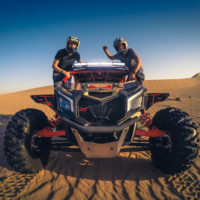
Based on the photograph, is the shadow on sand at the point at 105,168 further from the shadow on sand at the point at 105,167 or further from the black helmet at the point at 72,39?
the black helmet at the point at 72,39

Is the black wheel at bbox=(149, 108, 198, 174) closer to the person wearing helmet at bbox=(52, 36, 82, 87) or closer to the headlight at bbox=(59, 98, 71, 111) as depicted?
the headlight at bbox=(59, 98, 71, 111)

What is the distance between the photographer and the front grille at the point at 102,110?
237cm

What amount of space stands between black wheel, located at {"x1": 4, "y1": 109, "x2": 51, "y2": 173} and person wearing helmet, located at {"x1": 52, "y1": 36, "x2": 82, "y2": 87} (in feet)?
3.90

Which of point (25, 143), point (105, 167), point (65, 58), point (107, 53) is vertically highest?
point (107, 53)

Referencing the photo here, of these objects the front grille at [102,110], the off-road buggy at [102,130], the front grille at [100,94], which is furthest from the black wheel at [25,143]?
the front grille at [100,94]

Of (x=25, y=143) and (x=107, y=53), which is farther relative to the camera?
(x=107, y=53)

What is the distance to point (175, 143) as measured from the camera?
253 centimetres

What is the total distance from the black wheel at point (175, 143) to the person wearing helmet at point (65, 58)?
2.21m

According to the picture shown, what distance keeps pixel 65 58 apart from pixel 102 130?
332cm

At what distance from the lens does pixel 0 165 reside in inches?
130

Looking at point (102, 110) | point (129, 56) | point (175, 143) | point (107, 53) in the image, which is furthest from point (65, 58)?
point (175, 143)

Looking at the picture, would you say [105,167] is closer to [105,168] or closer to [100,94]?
[105,168]

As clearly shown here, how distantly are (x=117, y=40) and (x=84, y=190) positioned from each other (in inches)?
139

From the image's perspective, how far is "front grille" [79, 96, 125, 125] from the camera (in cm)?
237
